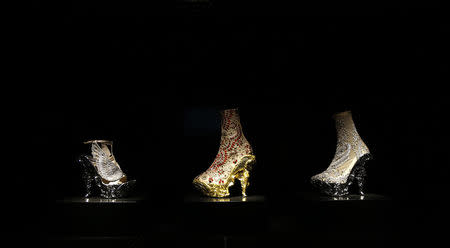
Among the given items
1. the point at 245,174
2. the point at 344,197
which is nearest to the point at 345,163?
the point at 344,197

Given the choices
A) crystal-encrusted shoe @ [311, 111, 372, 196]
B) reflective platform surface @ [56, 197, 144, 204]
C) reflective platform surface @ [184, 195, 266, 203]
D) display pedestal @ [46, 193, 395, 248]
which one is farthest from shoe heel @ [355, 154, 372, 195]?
reflective platform surface @ [56, 197, 144, 204]

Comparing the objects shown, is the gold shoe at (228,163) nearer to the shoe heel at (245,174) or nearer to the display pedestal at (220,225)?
the shoe heel at (245,174)

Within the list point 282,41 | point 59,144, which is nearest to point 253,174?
point 282,41

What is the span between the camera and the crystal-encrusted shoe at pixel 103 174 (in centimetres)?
190

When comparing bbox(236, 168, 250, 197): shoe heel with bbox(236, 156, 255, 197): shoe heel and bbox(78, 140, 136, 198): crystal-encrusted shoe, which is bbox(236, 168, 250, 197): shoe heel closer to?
bbox(236, 156, 255, 197): shoe heel

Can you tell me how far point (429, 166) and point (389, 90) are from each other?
0.41m

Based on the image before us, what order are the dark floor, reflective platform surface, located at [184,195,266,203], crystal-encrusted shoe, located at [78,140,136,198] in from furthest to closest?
crystal-encrusted shoe, located at [78,140,136,198] < reflective platform surface, located at [184,195,266,203] < the dark floor

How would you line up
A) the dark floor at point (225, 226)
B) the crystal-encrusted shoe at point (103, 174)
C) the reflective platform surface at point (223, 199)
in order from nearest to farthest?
the dark floor at point (225, 226)
the reflective platform surface at point (223, 199)
the crystal-encrusted shoe at point (103, 174)

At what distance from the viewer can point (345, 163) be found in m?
1.98

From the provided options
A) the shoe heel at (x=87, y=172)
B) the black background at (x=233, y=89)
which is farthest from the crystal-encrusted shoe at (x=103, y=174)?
the black background at (x=233, y=89)

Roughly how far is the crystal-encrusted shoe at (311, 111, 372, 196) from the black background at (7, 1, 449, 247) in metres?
0.14

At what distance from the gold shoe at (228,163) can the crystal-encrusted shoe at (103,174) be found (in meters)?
0.34

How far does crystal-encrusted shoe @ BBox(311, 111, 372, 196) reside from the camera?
191 cm

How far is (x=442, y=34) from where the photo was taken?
6.00 ft
